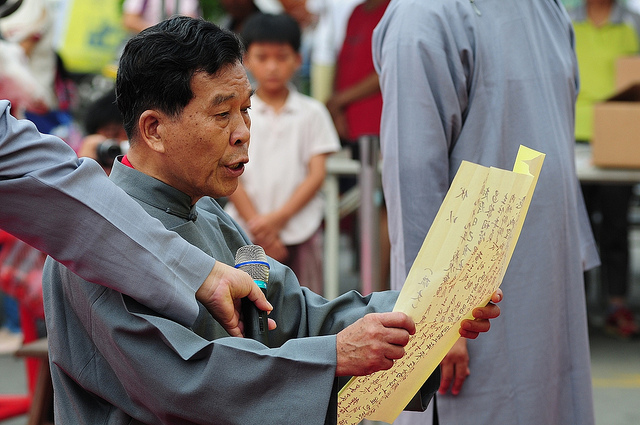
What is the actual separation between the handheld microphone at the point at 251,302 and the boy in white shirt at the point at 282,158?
92.4 inches

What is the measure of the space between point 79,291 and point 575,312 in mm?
1259

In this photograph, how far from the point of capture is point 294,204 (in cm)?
402

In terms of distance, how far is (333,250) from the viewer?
15.5 ft

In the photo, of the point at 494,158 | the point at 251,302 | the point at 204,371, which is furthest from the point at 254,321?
the point at 494,158

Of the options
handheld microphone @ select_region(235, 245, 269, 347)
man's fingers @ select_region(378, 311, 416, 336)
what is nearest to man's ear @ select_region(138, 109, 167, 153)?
handheld microphone @ select_region(235, 245, 269, 347)

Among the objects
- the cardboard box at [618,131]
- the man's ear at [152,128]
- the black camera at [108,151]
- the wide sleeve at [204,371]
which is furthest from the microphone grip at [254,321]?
the cardboard box at [618,131]

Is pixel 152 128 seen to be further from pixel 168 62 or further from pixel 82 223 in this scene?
pixel 82 223

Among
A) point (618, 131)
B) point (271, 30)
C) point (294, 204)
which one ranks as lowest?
point (294, 204)

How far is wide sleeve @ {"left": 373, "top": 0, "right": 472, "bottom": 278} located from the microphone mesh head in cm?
53

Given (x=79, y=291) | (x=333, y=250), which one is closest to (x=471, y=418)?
(x=79, y=291)

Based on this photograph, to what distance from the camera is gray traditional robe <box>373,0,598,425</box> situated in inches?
76.6

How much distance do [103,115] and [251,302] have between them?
7.83ft

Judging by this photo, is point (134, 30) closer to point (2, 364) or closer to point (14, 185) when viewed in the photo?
point (2, 364)

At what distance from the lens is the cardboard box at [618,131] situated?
420 cm
